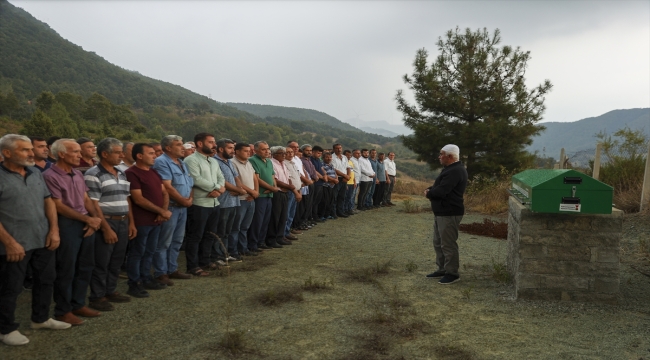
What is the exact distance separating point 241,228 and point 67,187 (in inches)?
139

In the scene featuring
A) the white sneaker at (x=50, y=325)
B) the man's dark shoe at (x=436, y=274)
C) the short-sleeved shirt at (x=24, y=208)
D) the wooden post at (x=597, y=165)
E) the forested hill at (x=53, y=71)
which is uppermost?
the forested hill at (x=53, y=71)

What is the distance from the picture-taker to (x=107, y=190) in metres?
5.11

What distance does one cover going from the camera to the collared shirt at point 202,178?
6.55m

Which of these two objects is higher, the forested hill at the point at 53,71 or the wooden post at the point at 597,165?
the forested hill at the point at 53,71

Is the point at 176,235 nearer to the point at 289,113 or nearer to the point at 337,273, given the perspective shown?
the point at 337,273

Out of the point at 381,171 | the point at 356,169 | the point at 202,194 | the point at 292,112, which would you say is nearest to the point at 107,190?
the point at 202,194

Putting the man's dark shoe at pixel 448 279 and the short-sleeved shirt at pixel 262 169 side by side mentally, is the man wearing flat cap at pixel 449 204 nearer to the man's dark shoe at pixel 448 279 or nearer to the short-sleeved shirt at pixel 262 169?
the man's dark shoe at pixel 448 279

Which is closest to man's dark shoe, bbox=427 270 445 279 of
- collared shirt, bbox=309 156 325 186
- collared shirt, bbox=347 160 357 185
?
collared shirt, bbox=309 156 325 186

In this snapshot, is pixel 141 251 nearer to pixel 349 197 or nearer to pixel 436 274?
pixel 436 274

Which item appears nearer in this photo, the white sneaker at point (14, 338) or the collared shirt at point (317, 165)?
the white sneaker at point (14, 338)

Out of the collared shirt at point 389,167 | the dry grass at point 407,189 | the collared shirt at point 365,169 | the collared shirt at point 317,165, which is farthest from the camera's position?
the dry grass at point 407,189

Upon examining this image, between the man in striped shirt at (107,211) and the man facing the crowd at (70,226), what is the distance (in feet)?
0.50

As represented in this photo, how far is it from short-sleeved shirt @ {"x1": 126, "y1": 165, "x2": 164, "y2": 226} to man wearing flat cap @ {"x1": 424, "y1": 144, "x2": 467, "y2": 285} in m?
3.43

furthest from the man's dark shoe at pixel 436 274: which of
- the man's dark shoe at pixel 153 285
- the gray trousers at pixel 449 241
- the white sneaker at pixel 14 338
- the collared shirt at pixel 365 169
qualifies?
the collared shirt at pixel 365 169
